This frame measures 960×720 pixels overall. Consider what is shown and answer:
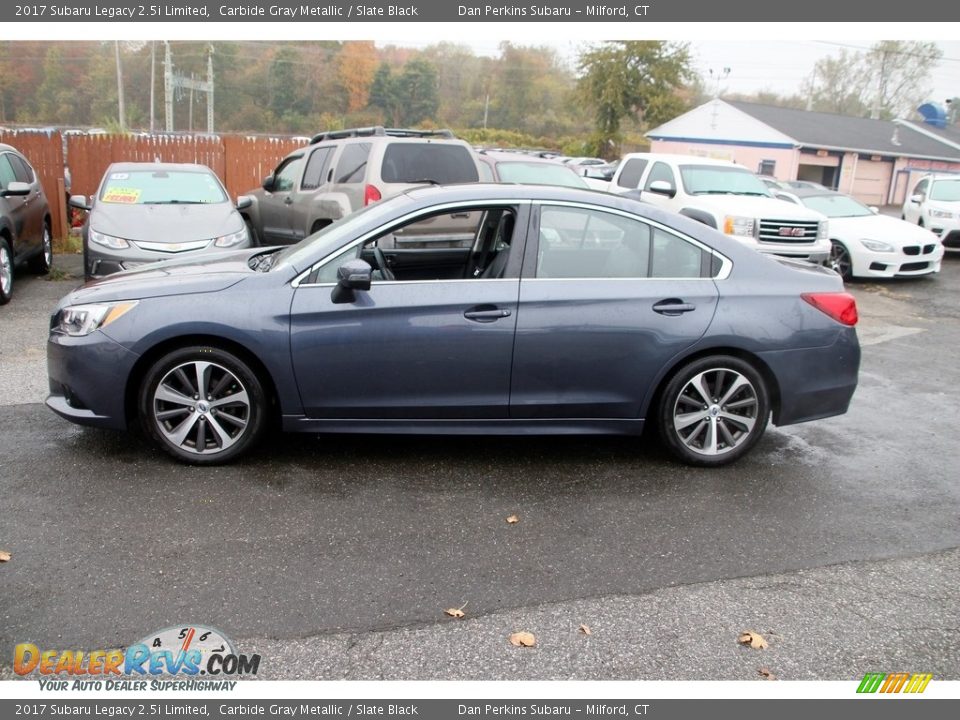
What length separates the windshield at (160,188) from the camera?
10047 millimetres

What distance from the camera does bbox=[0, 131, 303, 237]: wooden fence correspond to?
15133 mm

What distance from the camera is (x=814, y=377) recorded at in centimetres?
514

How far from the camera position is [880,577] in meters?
3.98

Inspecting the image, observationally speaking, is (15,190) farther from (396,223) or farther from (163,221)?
(396,223)

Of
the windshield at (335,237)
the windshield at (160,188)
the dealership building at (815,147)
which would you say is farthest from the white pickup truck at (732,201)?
the dealership building at (815,147)

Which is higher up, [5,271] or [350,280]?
[350,280]

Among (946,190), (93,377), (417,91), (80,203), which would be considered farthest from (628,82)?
(93,377)

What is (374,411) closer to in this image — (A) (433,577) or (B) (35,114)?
(A) (433,577)

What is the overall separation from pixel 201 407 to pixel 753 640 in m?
3.23

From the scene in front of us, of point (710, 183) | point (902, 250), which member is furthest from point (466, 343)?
point (902, 250)

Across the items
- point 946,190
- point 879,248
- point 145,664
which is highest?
point 946,190

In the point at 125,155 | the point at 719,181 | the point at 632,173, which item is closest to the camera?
the point at 719,181

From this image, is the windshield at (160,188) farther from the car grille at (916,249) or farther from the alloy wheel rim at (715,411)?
the car grille at (916,249)

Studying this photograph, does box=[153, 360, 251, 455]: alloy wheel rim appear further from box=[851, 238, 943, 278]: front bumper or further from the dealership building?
the dealership building
